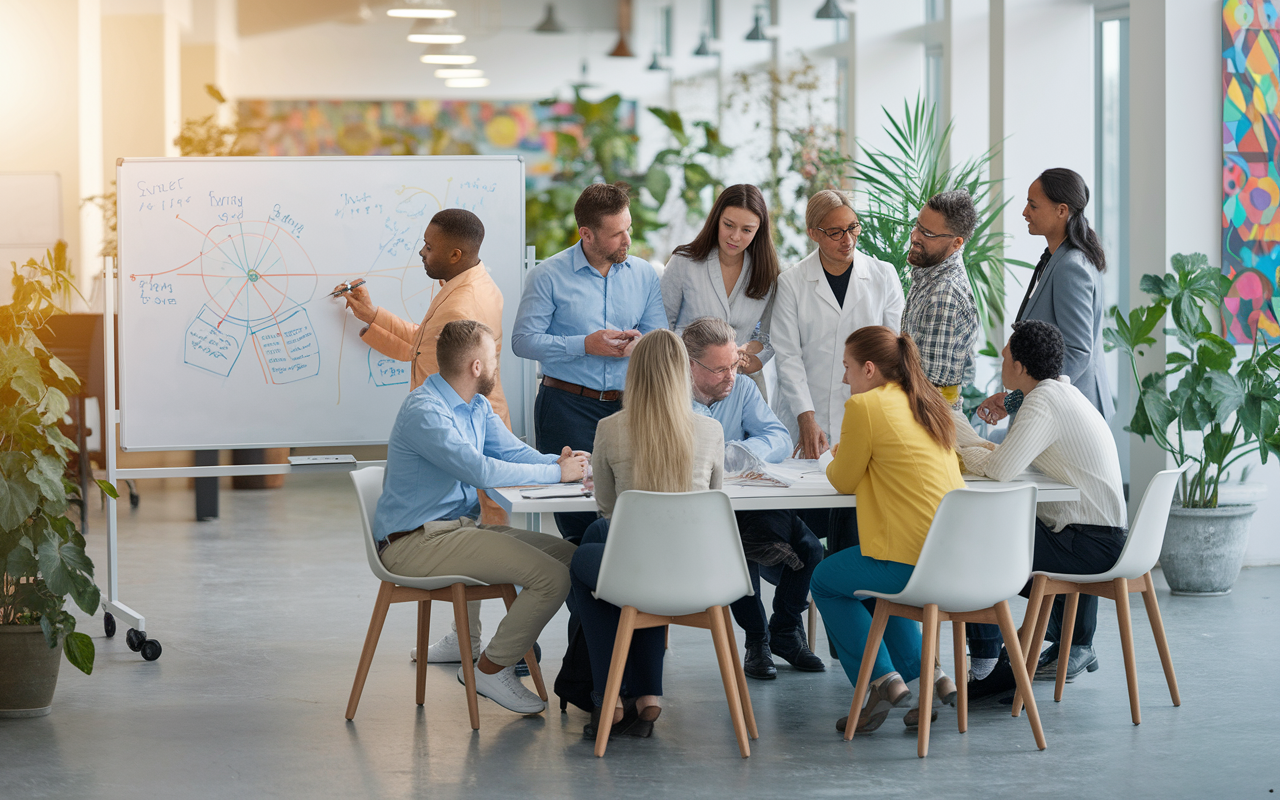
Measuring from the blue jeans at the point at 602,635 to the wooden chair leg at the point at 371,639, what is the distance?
0.51m

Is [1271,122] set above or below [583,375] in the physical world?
above

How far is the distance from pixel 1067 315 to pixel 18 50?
6.91m

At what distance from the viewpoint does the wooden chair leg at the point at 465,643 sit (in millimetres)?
3322

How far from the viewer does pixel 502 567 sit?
3.30 m

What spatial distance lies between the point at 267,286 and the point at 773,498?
2.15m

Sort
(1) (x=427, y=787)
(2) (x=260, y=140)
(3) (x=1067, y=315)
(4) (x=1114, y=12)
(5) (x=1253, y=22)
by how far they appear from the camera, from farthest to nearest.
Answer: (2) (x=260, y=140), (4) (x=1114, y=12), (5) (x=1253, y=22), (3) (x=1067, y=315), (1) (x=427, y=787)

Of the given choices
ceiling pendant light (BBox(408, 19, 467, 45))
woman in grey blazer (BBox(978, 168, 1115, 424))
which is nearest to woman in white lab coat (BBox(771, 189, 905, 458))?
woman in grey blazer (BBox(978, 168, 1115, 424))

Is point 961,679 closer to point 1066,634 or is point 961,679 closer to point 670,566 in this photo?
point 1066,634

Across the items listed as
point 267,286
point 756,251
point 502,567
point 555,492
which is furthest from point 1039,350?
point 267,286

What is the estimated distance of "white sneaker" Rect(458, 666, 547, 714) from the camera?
3461mm

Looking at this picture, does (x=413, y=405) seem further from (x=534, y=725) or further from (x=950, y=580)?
(x=950, y=580)

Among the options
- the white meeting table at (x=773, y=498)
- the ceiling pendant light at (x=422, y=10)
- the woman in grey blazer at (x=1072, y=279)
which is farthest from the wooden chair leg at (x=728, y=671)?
the ceiling pendant light at (x=422, y=10)

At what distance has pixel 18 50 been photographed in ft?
26.2

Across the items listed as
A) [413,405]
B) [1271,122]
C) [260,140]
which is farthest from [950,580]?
[260,140]
